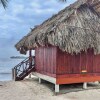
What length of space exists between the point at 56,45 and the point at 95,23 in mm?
2784

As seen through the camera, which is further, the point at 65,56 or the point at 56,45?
the point at 65,56

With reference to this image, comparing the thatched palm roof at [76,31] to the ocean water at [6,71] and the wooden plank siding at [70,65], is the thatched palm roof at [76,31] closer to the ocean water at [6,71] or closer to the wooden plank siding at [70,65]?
the wooden plank siding at [70,65]

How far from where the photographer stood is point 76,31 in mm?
12336

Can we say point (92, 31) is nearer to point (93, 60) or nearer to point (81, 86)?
point (93, 60)

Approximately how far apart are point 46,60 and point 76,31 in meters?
2.52

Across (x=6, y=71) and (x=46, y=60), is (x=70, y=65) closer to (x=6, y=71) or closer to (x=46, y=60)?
(x=46, y=60)

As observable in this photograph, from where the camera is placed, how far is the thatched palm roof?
11.9 m

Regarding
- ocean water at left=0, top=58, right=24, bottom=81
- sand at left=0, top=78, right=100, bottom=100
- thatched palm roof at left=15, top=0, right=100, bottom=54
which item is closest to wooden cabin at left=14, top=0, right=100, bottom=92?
thatched palm roof at left=15, top=0, right=100, bottom=54

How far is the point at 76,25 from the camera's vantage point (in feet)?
41.3

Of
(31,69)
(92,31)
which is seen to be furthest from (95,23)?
(31,69)

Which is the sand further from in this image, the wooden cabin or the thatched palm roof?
the thatched palm roof

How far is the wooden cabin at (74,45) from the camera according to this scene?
1201 cm

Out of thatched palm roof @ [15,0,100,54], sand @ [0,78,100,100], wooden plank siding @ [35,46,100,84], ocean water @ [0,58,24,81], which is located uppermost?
thatched palm roof @ [15,0,100,54]

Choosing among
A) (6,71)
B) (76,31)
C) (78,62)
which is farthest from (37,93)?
(6,71)
